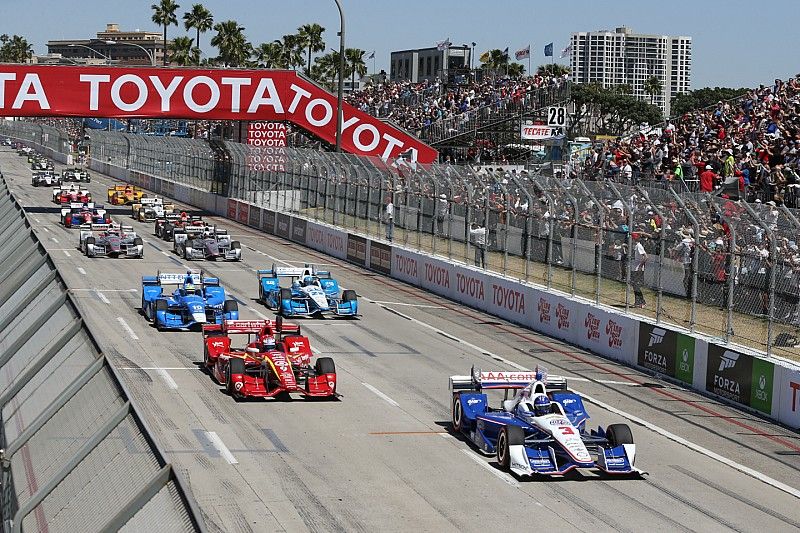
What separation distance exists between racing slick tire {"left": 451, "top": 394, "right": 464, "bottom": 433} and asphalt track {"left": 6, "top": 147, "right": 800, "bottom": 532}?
18cm

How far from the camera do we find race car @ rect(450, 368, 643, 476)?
605 inches

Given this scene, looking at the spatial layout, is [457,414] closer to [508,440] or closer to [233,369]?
[508,440]

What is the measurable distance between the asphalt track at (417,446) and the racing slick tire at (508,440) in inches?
9.6

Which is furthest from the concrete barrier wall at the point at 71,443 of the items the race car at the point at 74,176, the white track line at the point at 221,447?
the race car at the point at 74,176

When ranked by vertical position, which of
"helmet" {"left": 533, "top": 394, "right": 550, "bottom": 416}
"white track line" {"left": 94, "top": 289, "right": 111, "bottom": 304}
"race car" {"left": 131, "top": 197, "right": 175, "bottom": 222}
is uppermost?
"race car" {"left": 131, "top": 197, "right": 175, "bottom": 222}

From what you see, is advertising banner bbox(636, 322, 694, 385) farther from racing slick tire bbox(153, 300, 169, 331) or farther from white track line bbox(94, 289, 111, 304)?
white track line bbox(94, 289, 111, 304)

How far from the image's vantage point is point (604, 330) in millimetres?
25906

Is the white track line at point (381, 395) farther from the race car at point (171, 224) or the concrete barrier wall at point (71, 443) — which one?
the race car at point (171, 224)

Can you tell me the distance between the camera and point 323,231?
46188 mm

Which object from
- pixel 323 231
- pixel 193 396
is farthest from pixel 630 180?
pixel 193 396

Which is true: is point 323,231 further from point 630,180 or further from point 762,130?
point 762,130

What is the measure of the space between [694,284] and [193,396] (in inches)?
363

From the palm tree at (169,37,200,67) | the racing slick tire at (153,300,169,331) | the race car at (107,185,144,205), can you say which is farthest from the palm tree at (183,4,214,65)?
the racing slick tire at (153,300,169,331)

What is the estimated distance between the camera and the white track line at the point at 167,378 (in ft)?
67.6
